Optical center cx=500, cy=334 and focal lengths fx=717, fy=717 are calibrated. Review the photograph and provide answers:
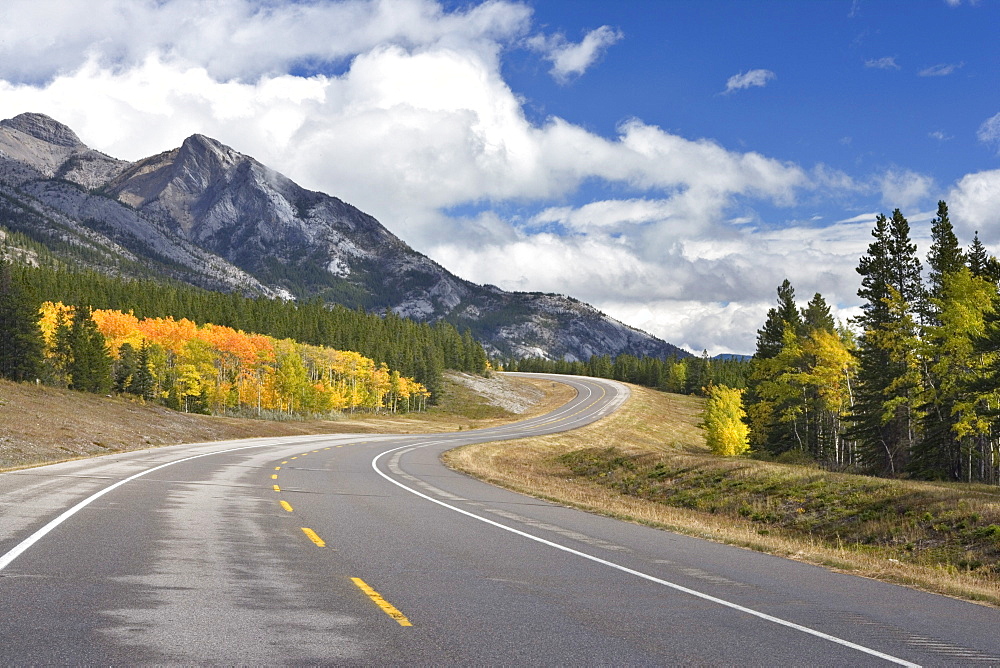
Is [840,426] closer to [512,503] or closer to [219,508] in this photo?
[512,503]

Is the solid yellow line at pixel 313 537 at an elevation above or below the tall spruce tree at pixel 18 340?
below

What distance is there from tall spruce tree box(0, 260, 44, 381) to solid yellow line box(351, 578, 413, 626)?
80818 mm

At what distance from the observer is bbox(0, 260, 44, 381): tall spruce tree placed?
243ft

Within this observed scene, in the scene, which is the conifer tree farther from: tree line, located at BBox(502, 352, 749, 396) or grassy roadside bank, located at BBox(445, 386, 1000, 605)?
tree line, located at BBox(502, 352, 749, 396)

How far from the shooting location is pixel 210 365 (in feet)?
295

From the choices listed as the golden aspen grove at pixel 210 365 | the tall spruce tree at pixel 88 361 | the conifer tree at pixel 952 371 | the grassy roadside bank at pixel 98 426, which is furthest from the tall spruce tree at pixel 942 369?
the tall spruce tree at pixel 88 361

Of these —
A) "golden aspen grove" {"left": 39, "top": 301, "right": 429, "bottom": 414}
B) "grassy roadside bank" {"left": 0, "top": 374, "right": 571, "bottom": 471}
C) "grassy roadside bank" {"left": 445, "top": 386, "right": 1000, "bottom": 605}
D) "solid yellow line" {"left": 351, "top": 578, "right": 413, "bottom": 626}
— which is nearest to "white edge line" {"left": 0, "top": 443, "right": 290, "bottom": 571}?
"solid yellow line" {"left": 351, "top": 578, "right": 413, "bottom": 626}

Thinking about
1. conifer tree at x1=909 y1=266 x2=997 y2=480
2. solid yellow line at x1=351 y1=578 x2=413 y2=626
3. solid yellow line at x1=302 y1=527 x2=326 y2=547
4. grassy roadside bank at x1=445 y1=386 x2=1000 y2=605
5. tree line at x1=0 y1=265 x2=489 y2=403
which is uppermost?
tree line at x1=0 y1=265 x2=489 y2=403

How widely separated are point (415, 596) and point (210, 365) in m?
89.5

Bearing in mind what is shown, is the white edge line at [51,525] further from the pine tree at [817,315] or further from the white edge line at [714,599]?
the pine tree at [817,315]

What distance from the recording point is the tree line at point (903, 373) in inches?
1363

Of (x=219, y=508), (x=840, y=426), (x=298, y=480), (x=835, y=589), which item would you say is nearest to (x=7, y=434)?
(x=298, y=480)

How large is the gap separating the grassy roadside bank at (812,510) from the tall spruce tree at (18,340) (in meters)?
59.0

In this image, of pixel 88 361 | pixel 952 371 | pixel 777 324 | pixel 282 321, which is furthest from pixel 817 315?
pixel 282 321
